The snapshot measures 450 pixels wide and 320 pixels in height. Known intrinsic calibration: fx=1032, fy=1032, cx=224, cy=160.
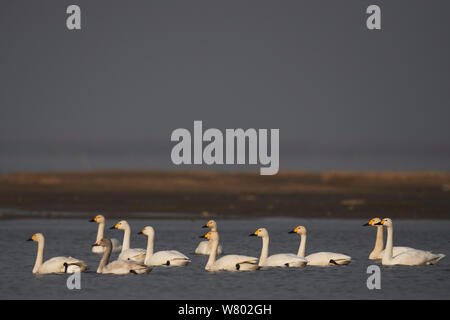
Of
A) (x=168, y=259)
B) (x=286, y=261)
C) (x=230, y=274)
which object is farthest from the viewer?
(x=168, y=259)

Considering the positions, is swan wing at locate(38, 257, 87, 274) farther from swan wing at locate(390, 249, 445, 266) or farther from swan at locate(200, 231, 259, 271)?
swan wing at locate(390, 249, 445, 266)

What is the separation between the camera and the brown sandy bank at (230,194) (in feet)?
144

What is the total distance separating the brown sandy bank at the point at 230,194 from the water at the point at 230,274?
304 inches

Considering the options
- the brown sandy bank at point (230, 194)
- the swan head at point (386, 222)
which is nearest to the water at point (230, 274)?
the swan head at point (386, 222)

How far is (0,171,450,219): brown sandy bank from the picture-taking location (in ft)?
144

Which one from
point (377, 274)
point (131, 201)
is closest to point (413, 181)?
point (131, 201)

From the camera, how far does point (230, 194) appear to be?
173 ft

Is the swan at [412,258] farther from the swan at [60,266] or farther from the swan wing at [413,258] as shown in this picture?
the swan at [60,266]

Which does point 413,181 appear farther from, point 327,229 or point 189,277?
point 189,277

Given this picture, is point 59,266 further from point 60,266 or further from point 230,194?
point 230,194

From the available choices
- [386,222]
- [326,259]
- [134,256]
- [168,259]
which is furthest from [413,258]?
[134,256]

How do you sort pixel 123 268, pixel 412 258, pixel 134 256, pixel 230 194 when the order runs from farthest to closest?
pixel 230 194, pixel 134 256, pixel 412 258, pixel 123 268

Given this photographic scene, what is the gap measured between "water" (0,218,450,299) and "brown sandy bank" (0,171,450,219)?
7.71 meters

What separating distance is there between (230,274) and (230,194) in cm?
2897
